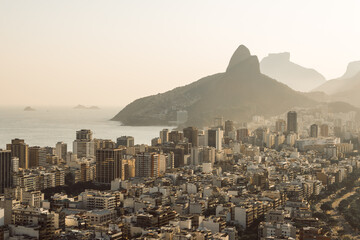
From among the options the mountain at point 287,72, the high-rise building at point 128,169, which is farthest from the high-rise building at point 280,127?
the mountain at point 287,72

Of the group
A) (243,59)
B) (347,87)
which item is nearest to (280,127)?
(243,59)

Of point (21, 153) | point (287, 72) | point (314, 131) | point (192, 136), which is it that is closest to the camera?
point (21, 153)

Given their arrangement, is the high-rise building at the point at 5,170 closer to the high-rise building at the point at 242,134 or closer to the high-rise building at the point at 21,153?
the high-rise building at the point at 21,153

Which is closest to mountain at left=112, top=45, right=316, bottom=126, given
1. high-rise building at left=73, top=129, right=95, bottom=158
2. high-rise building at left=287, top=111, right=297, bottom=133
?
high-rise building at left=287, top=111, right=297, bottom=133

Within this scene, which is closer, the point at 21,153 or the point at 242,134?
the point at 21,153

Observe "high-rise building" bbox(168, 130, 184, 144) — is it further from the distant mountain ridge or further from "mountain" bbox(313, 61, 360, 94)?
"mountain" bbox(313, 61, 360, 94)

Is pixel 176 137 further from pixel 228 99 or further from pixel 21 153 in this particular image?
pixel 228 99

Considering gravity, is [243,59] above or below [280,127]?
above
